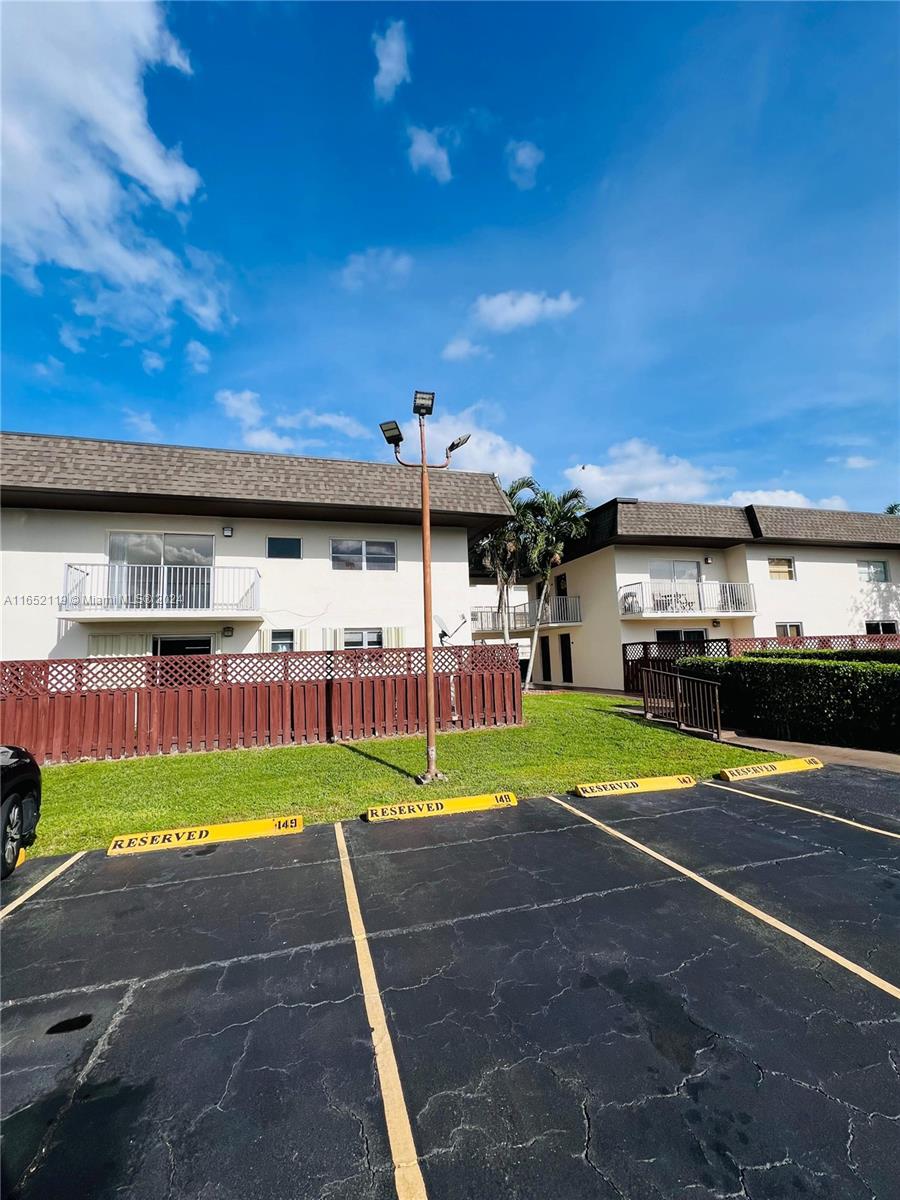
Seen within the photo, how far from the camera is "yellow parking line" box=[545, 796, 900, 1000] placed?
10.2 feet

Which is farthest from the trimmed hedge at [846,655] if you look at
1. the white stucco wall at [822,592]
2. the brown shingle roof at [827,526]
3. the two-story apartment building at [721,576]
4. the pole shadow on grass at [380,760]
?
the pole shadow on grass at [380,760]

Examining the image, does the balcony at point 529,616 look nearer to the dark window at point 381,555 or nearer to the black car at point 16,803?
the dark window at point 381,555

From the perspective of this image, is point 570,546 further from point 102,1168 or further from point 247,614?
point 102,1168

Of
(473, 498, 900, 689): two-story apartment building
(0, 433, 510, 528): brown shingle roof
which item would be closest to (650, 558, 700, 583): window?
(473, 498, 900, 689): two-story apartment building

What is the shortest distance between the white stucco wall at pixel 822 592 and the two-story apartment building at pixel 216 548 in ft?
44.3

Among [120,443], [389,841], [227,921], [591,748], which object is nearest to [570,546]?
[591,748]

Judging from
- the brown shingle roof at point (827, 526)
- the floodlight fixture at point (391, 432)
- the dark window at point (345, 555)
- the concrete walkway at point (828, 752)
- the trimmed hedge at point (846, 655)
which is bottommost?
the concrete walkway at point (828, 752)

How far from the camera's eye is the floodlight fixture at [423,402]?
25.9 ft

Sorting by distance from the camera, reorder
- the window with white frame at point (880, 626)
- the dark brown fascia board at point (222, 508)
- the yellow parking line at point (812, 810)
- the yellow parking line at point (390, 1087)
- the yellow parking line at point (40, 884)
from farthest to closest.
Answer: the window with white frame at point (880, 626)
the dark brown fascia board at point (222, 508)
the yellow parking line at point (812, 810)
the yellow parking line at point (40, 884)
the yellow parking line at point (390, 1087)

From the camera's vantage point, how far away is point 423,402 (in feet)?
26.0

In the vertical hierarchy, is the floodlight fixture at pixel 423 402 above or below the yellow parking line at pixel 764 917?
above

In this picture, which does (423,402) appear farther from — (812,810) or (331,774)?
(812,810)

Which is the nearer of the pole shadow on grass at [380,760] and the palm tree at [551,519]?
the pole shadow on grass at [380,760]

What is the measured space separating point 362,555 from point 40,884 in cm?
1147
